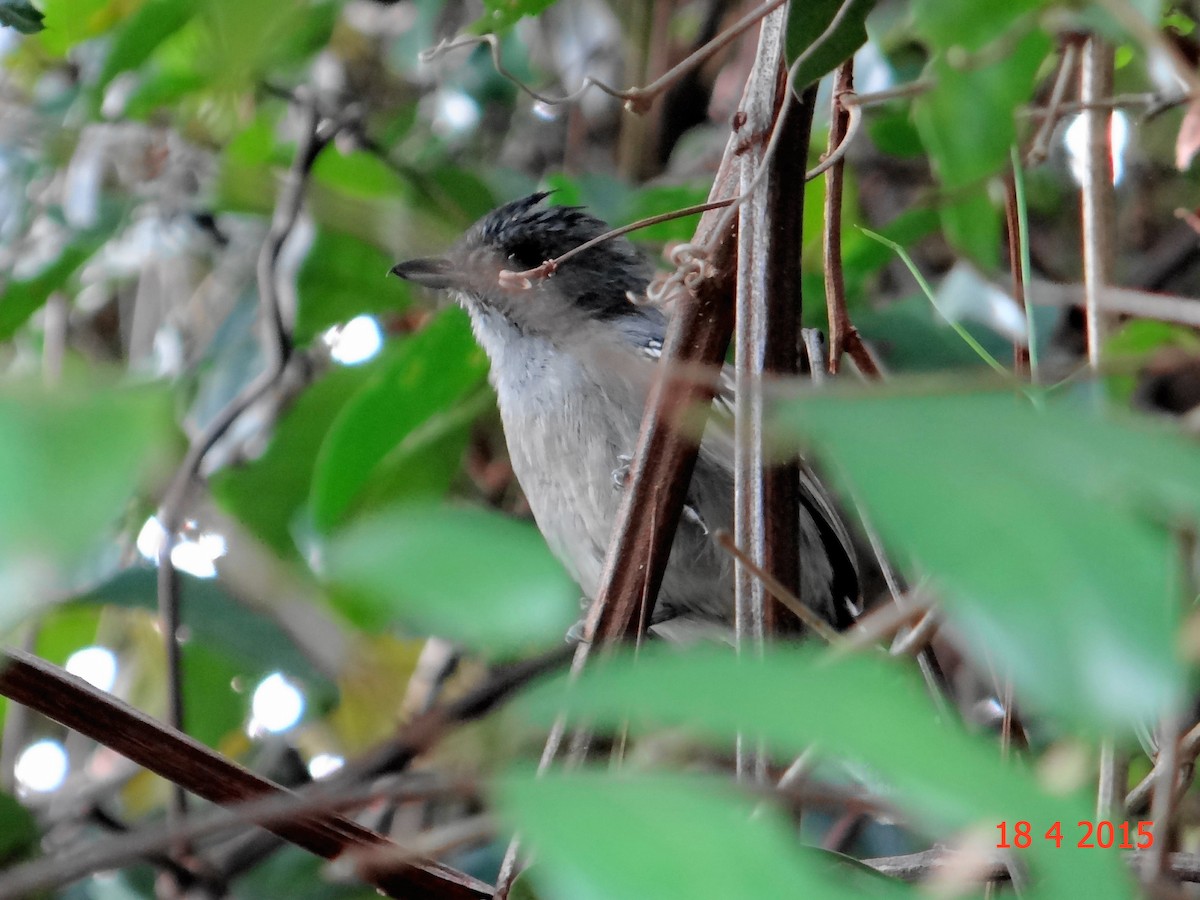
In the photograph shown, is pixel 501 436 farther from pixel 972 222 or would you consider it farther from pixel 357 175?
pixel 972 222

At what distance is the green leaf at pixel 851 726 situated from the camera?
589 mm

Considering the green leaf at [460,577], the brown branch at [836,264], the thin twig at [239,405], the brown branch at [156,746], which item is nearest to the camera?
the green leaf at [460,577]

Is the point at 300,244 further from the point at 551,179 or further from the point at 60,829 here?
the point at 60,829

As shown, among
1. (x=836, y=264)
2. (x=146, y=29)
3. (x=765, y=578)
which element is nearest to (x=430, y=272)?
(x=146, y=29)

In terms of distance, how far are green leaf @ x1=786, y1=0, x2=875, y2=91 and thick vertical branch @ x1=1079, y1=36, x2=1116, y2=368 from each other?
53 centimetres

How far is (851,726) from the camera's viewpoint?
62 centimetres

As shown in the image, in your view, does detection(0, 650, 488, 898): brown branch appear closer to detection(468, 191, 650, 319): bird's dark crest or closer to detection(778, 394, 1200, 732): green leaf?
detection(778, 394, 1200, 732): green leaf

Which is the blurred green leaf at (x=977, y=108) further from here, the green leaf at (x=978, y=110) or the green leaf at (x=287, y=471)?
the green leaf at (x=287, y=471)

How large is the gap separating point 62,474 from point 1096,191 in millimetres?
1878

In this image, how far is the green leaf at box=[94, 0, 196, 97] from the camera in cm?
238

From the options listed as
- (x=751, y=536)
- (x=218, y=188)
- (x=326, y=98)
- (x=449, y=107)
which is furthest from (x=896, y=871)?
(x=449, y=107)

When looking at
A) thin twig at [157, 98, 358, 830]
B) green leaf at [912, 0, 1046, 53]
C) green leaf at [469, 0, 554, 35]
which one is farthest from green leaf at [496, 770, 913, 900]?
thin twig at [157, 98, 358, 830]

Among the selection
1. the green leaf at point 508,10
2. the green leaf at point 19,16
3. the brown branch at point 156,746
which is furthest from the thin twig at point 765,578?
the green leaf at point 19,16

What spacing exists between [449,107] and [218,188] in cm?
108
